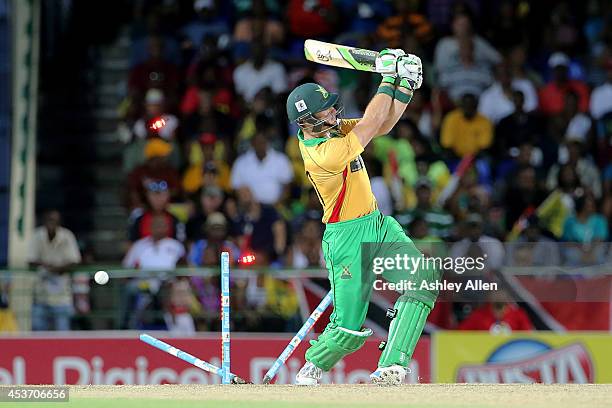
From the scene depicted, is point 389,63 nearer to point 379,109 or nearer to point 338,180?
point 379,109

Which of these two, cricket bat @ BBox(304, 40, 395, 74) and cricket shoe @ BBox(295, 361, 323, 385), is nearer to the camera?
cricket bat @ BBox(304, 40, 395, 74)

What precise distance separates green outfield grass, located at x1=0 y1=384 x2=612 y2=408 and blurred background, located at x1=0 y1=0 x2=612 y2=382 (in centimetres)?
309

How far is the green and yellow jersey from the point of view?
10445 millimetres

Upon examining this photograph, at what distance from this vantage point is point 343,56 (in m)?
10.8

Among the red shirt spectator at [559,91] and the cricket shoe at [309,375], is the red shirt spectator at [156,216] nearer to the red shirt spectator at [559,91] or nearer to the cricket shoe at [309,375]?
the red shirt spectator at [559,91]

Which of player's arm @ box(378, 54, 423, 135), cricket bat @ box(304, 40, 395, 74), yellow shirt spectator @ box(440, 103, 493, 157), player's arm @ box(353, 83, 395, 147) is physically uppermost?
yellow shirt spectator @ box(440, 103, 493, 157)

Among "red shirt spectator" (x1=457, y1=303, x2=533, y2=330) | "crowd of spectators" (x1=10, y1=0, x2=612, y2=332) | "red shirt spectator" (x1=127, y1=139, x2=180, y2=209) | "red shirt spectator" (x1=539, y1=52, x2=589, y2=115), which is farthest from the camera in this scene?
"red shirt spectator" (x1=539, y1=52, x2=589, y2=115)

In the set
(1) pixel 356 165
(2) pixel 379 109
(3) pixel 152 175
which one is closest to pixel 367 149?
(3) pixel 152 175

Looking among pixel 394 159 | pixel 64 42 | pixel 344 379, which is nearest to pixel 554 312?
pixel 344 379

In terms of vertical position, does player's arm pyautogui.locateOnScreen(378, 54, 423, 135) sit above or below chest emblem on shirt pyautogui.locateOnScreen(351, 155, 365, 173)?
above

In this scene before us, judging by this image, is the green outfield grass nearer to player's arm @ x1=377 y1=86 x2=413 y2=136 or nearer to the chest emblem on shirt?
the chest emblem on shirt

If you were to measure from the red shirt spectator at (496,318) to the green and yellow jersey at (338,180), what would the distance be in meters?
3.83

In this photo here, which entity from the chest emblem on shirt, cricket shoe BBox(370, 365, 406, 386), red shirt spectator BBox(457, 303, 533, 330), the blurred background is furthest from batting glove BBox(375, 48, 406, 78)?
red shirt spectator BBox(457, 303, 533, 330)

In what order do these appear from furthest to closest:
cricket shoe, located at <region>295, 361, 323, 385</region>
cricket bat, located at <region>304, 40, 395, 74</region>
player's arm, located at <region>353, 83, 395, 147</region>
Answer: cricket shoe, located at <region>295, 361, 323, 385</region> < cricket bat, located at <region>304, 40, 395, 74</region> < player's arm, located at <region>353, 83, 395, 147</region>
